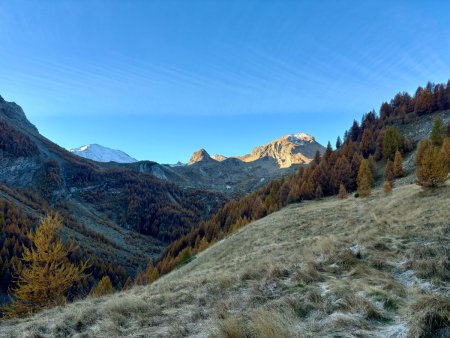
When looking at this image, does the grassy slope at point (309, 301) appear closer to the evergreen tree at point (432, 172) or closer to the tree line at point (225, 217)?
the tree line at point (225, 217)

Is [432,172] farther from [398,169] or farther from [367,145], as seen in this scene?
[367,145]

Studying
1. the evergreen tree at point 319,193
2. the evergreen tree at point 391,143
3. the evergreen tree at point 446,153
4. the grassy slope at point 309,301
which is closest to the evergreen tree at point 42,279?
the grassy slope at point 309,301

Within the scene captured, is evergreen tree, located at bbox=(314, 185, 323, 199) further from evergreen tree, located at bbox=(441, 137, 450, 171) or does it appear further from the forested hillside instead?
evergreen tree, located at bbox=(441, 137, 450, 171)

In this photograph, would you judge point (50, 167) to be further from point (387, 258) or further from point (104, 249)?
point (387, 258)

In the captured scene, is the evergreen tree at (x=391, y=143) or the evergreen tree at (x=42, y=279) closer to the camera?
the evergreen tree at (x=42, y=279)

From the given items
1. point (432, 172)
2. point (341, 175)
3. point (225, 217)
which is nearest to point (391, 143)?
point (341, 175)

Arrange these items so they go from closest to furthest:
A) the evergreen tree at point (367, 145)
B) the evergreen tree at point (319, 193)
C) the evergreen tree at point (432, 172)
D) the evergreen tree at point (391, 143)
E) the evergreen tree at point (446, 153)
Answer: the evergreen tree at point (432, 172), the evergreen tree at point (446, 153), the evergreen tree at point (319, 193), the evergreen tree at point (391, 143), the evergreen tree at point (367, 145)

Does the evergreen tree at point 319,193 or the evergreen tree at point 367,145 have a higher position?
the evergreen tree at point 367,145

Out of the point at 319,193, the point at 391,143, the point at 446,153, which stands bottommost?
the point at 319,193

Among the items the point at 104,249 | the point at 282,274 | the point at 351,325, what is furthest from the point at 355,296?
the point at 104,249

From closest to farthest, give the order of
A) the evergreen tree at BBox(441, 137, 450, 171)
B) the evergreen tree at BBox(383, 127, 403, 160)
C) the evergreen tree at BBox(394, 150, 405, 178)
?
the evergreen tree at BBox(441, 137, 450, 171) → the evergreen tree at BBox(394, 150, 405, 178) → the evergreen tree at BBox(383, 127, 403, 160)

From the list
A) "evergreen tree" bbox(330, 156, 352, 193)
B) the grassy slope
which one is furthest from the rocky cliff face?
the grassy slope

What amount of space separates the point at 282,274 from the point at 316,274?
121 cm

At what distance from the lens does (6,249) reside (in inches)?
2874
